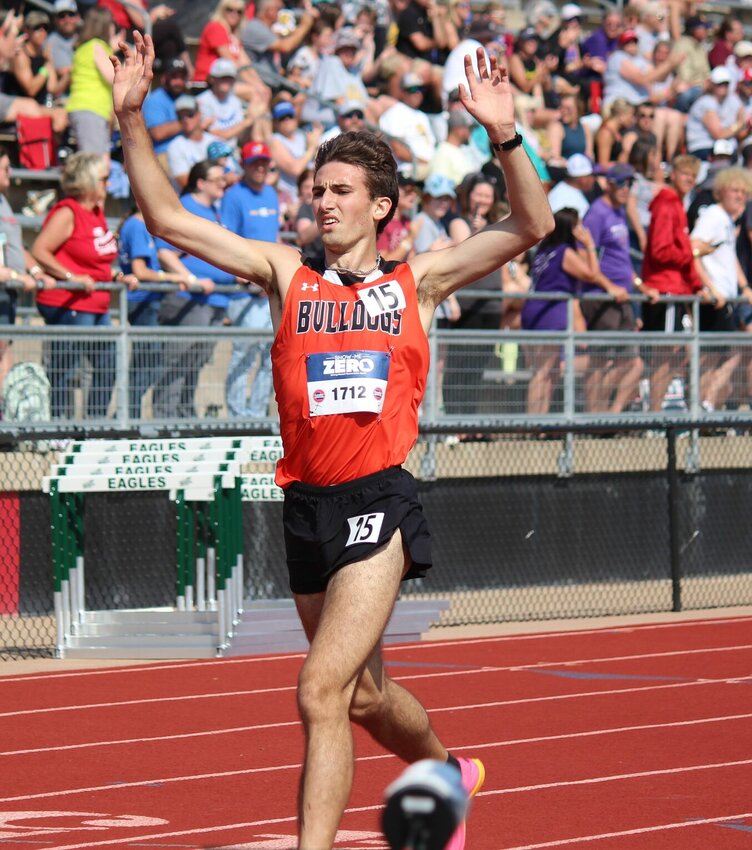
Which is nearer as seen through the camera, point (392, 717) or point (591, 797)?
point (392, 717)

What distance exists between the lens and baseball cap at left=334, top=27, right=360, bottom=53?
19578 millimetres

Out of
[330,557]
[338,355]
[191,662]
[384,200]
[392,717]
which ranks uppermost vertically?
[384,200]

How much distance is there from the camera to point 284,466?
5.64 meters

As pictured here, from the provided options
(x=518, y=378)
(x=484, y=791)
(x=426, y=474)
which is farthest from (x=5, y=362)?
(x=484, y=791)

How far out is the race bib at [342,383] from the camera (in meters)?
5.51

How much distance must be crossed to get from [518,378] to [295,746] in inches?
271

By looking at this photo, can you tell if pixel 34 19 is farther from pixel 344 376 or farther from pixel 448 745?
pixel 344 376

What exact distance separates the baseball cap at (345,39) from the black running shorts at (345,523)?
14582 millimetres

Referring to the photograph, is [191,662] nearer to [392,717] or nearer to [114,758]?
[114,758]

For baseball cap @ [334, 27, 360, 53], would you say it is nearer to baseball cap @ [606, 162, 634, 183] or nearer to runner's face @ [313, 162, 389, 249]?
baseball cap @ [606, 162, 634, 183]

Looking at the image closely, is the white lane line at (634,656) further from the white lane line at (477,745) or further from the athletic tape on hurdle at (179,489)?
the white lane line at (477,745)

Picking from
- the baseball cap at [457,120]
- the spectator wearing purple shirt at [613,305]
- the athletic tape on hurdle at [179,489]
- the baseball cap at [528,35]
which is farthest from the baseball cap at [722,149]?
the athletic tape on hurdle at [179,489]

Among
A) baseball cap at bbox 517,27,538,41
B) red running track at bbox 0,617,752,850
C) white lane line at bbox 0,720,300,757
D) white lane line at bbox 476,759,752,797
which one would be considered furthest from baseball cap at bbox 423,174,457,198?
white lane line at bbox 476,759,752,797

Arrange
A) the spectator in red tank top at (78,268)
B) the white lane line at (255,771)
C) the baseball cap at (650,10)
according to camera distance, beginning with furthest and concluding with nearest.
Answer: the baseball cap at (650,10) → the spectator in red tank top at (78,268) → the white lane line at (255,771)
